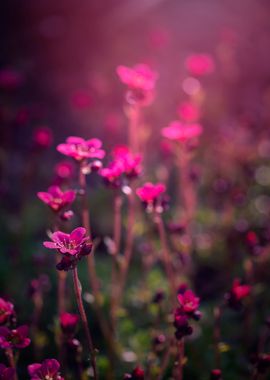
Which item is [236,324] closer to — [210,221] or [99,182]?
[210,221]

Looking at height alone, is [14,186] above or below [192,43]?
below

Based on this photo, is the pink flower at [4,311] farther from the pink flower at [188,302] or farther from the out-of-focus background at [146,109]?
the out-of-focus background at [146,109]

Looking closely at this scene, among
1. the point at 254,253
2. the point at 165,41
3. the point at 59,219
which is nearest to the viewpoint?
the point at 59,219

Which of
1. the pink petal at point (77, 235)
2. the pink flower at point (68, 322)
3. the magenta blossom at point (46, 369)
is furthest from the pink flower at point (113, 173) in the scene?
the magenta blossom at point (46, 369)

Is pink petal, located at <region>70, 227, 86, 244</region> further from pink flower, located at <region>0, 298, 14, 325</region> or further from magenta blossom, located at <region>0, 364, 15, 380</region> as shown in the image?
magenta blossom, located at <region>0, 364, 15, 380</region>

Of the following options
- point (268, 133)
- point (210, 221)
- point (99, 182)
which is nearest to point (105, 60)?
point (99, 182)

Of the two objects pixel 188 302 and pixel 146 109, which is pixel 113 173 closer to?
pixel 188 302
